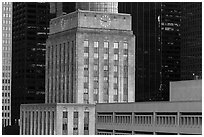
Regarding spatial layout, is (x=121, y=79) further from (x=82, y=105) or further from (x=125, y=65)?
(x=82, y=105)

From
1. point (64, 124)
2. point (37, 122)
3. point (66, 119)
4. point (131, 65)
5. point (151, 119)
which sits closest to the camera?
point (151, 119)

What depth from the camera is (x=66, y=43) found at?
573ft

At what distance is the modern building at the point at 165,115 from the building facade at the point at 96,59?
21.1 metres

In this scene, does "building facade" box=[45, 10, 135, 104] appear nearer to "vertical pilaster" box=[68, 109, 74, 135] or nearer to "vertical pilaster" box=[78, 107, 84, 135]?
"vertical pilaster" box=[78, 107, 84, 135]

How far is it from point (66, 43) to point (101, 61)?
37.4 ft

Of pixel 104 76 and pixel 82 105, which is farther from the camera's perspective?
pixel 104 76

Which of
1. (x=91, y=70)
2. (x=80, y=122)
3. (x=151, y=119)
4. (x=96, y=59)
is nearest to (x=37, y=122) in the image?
(x=80, y=122)

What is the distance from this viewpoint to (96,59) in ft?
552

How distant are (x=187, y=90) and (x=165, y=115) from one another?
19.2 ft

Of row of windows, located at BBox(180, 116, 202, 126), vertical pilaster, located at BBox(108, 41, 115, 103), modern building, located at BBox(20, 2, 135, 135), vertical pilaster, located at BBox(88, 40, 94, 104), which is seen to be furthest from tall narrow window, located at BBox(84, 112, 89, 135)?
row of windows, located at BBox(180, 116, 202, 126)

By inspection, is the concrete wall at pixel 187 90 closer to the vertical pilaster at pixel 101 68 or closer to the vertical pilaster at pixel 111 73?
the vertical pilaster at pixel 101 68

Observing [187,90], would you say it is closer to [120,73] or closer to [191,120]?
[191,120]

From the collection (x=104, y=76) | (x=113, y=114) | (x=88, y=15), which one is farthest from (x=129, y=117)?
(x=88, y=15)

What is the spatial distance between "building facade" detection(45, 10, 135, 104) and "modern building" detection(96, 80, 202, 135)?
21.1 meters
